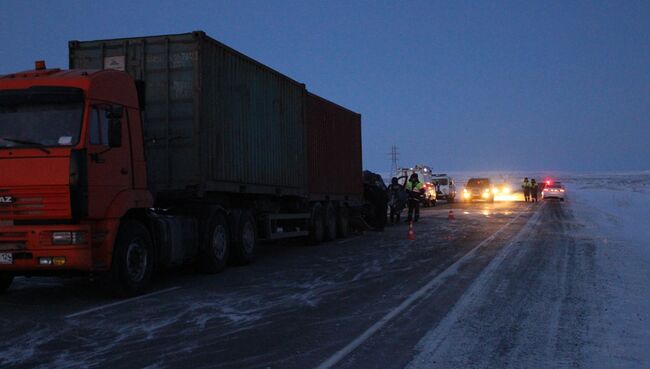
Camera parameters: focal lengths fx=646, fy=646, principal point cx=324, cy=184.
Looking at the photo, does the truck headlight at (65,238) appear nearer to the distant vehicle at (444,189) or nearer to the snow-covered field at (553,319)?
the snow-covered field at (553,319)

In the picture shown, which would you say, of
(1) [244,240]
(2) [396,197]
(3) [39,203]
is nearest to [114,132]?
(3) [39,203]

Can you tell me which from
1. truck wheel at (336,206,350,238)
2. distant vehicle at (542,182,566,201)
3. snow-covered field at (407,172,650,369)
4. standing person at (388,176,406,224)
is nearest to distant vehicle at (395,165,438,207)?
distant vehicle at (542,182,566,201)

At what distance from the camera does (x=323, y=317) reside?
756cm

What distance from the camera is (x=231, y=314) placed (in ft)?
25.6

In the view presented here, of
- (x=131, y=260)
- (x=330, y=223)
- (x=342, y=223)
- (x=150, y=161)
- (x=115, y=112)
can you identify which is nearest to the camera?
(x=115, y=112)

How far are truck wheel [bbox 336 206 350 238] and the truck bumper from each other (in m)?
11.7

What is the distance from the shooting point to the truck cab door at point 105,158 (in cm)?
829

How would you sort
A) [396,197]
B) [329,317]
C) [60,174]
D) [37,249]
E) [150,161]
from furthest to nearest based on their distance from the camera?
1. [396,197]
2. [150,161]
3. [37,249]
4. [60,174]
5. [329,317]

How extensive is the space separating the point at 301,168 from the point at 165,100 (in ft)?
18.6

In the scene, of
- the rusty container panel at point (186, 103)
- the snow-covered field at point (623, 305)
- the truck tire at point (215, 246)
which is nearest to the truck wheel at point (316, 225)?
the rusty container panel at point (186, 103)

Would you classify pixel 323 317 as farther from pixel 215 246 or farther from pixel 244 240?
pixel 244 240

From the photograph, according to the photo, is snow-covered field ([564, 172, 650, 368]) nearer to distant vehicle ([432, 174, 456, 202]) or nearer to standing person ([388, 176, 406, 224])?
standing person ([388, 176, 406, 224])

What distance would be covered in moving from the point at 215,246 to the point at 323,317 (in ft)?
15.0

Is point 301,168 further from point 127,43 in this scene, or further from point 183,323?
point 183,323
